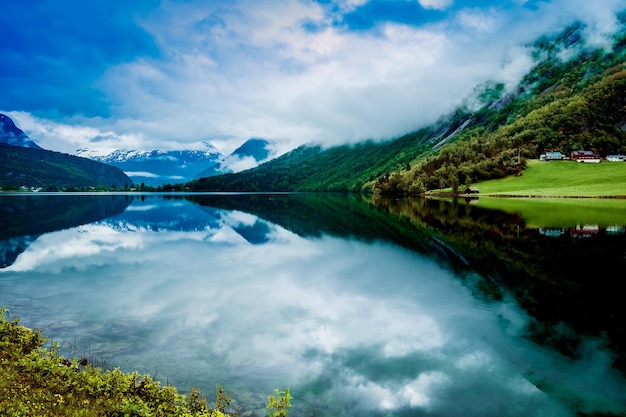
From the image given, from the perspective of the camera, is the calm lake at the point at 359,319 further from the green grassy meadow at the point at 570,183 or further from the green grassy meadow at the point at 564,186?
the green grassy meadow at the point at 570,183

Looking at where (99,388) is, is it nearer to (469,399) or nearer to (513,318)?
(469,399)

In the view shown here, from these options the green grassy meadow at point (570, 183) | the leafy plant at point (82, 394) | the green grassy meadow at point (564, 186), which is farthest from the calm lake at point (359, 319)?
the green grassy meadow at point (570, 183)

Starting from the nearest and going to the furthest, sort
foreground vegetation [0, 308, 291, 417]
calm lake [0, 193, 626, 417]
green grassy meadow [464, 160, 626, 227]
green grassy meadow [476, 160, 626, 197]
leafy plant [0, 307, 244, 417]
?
foreground vegetation [0, 308, 291, 417] → leafy plant [0, 307, 244, 417] → calm lake [0, 193, 626, 417] → green grassy meadow [464, 160, 626, 227] → green grassy meadow [476, 160, 626, 197]

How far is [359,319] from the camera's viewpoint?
25391mm

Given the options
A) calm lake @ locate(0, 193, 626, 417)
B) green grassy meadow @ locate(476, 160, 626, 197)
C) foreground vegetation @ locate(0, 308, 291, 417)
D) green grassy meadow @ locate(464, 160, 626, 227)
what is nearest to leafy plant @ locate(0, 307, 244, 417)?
foreground vegetation @ locate(0, 308, 291, 417)

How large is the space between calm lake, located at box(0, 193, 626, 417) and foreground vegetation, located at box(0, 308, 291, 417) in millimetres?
2202

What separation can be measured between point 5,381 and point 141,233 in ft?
200

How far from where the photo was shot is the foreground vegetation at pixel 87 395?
1252cm

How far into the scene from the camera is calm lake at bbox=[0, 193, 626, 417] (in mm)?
16438

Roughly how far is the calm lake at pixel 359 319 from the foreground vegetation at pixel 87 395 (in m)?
2.20

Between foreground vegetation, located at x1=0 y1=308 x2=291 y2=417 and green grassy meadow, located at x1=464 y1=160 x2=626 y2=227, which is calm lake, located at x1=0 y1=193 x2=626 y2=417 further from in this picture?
green grassy meadow, located at x1=464 y1=160 x2=626 y2=227

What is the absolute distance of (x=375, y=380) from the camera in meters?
17.3

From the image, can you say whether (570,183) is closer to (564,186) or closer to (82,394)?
(564,186)

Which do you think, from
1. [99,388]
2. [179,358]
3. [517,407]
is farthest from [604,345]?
[99,388]
